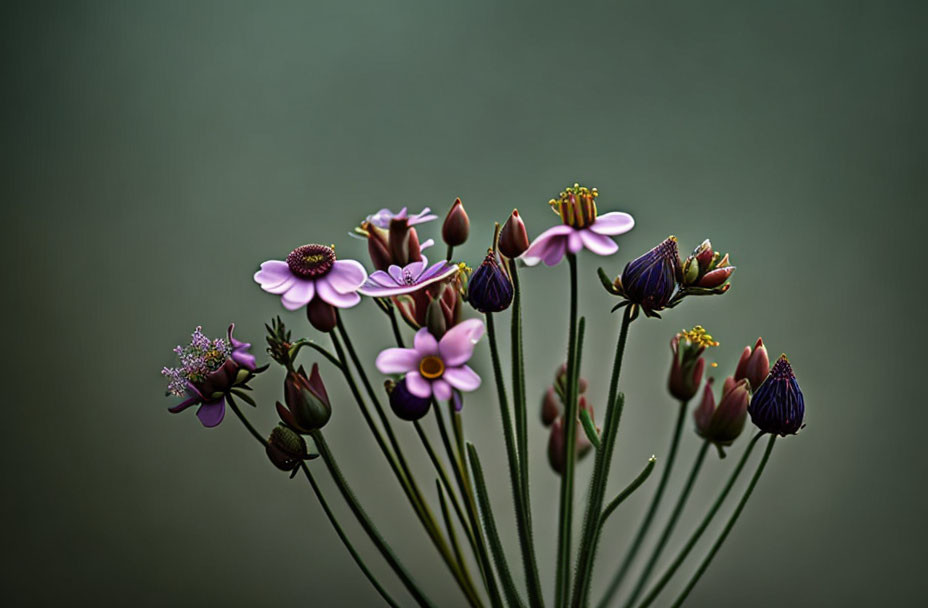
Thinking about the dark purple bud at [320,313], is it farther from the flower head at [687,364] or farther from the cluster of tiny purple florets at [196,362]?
the flower head at [687,364]

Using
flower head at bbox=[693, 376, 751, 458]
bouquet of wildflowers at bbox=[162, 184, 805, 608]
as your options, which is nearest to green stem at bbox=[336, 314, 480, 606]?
bouquet of wildflowers at bbox=[162, 184, 805, 608]

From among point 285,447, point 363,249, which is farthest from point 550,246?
point 363,249

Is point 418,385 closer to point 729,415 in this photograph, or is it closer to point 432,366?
point 432,366

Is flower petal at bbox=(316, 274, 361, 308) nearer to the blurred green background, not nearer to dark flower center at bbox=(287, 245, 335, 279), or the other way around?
dark flower center at bbox=(287, 245, 335, 279)

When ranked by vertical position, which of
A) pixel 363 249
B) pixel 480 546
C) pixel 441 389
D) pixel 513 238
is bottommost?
pixel 480 546

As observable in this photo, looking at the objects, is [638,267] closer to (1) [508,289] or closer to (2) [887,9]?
(1) [508,289]

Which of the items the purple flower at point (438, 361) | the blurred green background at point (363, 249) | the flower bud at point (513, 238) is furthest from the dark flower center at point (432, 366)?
the blurred green background at point (363, 249)
